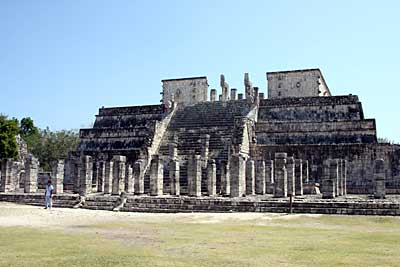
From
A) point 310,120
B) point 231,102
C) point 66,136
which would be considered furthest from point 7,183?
point 66,136

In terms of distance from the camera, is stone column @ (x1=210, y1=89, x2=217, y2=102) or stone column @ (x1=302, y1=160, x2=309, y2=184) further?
stone column @ (x1=210, y1=89, x2=217, y2=102)

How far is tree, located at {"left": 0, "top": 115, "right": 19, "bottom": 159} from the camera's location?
39.1 m

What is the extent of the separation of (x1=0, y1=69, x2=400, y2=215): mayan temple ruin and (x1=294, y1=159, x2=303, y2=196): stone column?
1.8 inches

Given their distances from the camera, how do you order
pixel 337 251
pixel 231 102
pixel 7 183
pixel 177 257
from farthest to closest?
1. pixel 231 102
2. pixel 7 183
3. pixel 337 251
4. pixel 177 257

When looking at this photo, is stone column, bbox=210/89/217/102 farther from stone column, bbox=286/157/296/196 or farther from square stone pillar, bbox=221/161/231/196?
stone column, bbox=286/157/296/196

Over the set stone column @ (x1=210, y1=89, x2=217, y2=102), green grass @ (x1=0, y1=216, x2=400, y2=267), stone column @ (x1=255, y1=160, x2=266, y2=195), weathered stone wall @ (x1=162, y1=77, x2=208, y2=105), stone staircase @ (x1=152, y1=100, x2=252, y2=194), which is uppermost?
weathered stone wall @ (x1=162, y1=77, x2=208, y2=105)

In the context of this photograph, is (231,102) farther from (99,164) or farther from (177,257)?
(177,257)

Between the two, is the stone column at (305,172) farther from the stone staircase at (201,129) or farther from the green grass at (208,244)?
the green grass at (208,244)

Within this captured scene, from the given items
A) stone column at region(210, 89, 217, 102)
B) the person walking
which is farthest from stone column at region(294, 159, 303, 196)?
stone column at region(210, 89, 217, 102)

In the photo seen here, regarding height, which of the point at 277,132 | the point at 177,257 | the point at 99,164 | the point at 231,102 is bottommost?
the point at 177,257

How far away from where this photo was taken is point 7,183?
25203mm

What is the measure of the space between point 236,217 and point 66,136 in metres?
38.8

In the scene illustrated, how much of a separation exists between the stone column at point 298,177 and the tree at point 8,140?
83.2ft

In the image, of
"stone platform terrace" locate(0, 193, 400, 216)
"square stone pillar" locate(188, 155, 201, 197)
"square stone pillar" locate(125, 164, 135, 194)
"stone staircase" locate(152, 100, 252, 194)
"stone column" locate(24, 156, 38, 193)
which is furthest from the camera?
"stone staircase" locate(152, 100, 252, 194)
